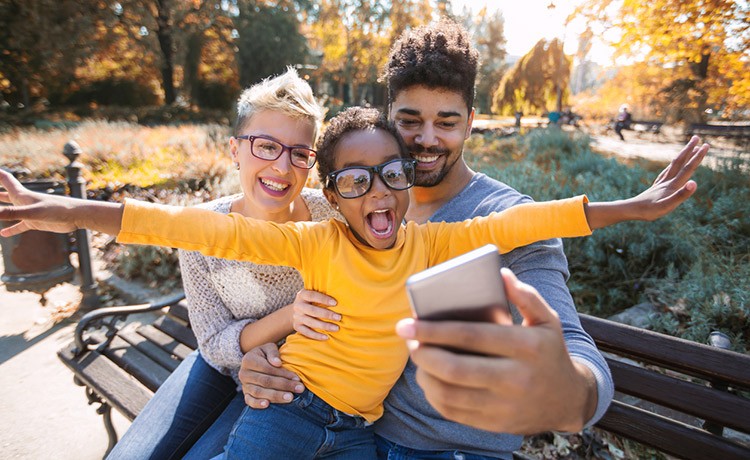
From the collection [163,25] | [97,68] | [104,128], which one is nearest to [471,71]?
[104,128]

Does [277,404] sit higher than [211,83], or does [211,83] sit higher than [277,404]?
[211,83]

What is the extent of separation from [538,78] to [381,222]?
23500mm

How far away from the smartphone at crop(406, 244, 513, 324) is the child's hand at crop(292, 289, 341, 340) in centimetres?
88

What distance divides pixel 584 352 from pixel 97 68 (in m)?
29.2

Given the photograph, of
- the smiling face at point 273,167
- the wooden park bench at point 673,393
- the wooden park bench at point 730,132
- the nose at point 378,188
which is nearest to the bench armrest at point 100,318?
the wooden park bench at point 673,393

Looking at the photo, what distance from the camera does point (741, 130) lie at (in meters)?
11.6

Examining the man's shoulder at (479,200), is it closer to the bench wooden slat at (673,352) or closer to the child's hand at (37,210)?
the bench wooden slat at (673,352)

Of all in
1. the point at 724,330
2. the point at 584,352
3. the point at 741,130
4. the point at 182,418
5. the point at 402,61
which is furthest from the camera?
the point at 741,130

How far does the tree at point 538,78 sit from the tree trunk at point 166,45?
16981 mm

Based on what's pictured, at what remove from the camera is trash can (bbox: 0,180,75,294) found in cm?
448

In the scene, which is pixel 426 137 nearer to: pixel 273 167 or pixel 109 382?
pixel 273 167

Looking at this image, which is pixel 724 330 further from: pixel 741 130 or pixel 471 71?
pixel 741 130

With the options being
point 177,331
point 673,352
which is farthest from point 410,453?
point 177,331

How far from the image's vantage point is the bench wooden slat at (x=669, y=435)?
67.4 inches
